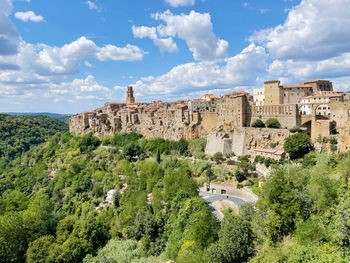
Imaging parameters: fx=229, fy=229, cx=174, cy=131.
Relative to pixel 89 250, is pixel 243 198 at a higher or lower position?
higher

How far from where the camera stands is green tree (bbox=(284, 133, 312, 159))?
31188mm

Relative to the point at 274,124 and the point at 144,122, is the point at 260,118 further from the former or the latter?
the point at 144,122

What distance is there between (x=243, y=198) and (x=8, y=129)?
106m

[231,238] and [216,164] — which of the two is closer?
[231,238]

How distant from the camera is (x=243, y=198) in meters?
29.1

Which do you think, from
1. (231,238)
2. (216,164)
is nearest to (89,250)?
(231,238)

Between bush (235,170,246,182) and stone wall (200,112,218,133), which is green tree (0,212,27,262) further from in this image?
stone wall (200,112,218,133)

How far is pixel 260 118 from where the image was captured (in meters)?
41.6

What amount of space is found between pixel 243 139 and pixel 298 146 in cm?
942

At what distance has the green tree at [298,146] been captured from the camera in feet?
102

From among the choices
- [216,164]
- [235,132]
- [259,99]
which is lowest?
[216,164]

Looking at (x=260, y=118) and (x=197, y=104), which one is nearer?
(x=260, y=118)

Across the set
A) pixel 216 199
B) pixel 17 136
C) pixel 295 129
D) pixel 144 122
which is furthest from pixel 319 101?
pixel 17 136

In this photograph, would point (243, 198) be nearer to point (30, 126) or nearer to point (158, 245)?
point (158, 245)
